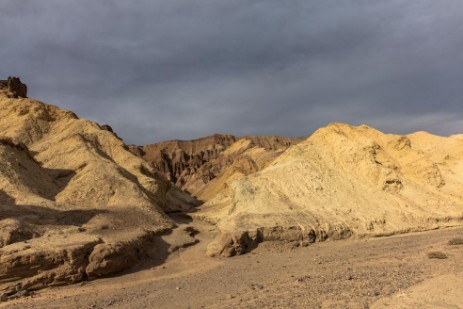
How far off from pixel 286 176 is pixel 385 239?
599 centimetres

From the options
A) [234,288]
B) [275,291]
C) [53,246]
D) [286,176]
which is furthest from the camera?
[286,176]

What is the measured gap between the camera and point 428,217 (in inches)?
774

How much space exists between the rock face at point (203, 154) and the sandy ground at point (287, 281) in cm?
3415

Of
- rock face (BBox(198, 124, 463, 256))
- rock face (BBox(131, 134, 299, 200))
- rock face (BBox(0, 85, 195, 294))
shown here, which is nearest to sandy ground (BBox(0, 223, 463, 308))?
rock face (BBox(0, 85, 195, 294))

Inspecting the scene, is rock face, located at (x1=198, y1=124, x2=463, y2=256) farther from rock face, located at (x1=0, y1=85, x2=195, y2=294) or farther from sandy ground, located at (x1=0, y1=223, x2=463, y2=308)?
rock face, located at (x1=0, y1=85, x2=195, y2=294)

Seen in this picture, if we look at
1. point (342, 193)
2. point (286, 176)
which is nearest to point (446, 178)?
point (342, 193)

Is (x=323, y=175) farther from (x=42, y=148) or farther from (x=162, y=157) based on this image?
(x=162, y=157)

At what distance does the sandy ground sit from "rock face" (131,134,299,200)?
3415cm

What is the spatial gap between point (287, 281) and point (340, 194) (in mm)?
9883

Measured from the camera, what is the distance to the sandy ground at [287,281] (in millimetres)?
9156

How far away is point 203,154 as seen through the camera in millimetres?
86562

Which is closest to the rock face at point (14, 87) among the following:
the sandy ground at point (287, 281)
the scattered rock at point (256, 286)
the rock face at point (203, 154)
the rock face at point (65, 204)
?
the rock face at point (65, 204)

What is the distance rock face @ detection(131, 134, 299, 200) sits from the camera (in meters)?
61.7

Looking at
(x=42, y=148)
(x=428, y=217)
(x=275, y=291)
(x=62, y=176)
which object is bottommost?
(x=275, y=291)
